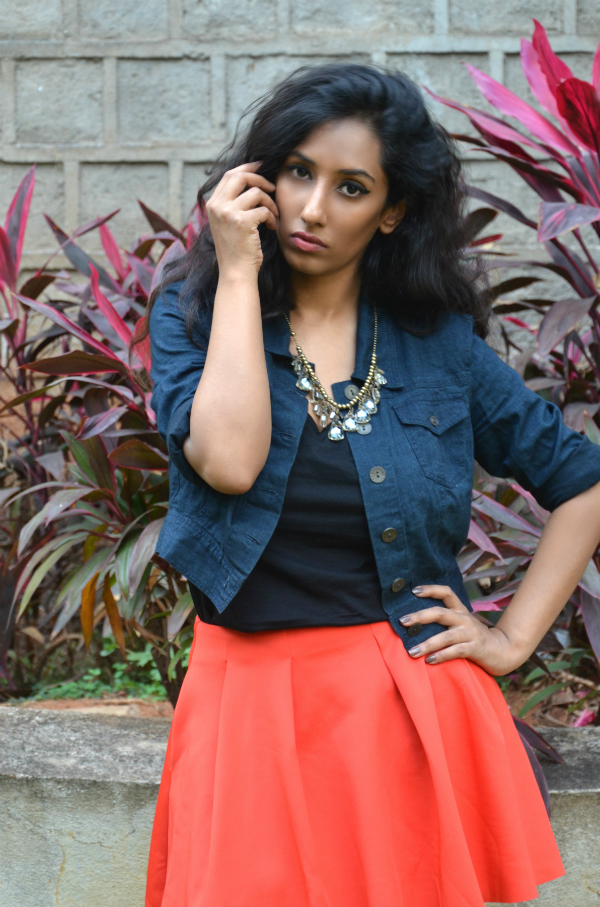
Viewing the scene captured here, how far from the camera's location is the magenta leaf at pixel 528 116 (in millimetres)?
1971

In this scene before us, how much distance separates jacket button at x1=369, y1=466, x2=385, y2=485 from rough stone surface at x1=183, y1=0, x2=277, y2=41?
2655mm

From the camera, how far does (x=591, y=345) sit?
2.04 m

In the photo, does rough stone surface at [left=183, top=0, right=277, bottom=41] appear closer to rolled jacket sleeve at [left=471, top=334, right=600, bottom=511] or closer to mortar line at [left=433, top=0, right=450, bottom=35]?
mortar line at [left=433, top=0, right=450, bottom=35]

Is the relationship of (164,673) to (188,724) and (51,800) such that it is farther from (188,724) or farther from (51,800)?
(188,724)

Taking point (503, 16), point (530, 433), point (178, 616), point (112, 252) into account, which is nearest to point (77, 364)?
point (178, 616)

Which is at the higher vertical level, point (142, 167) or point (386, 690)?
point (142, 167)

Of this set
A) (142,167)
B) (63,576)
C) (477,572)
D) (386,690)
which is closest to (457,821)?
(386,690)

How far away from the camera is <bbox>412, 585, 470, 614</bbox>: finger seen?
1225 mm

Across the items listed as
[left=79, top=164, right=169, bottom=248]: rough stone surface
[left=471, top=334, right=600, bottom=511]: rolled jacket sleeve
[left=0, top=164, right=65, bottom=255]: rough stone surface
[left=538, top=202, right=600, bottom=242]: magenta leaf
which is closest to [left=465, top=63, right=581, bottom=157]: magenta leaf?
[left=538, top=202, right=600, bottom=242]: magenta leaf

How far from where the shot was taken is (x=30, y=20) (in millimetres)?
3217

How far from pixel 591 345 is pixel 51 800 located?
1.65 m

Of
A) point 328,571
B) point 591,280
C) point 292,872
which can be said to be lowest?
point 292,872

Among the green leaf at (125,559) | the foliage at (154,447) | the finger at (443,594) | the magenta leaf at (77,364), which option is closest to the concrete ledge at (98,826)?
the foliage at (154,447)

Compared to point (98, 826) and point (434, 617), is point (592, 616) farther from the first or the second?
point (98, 826)
